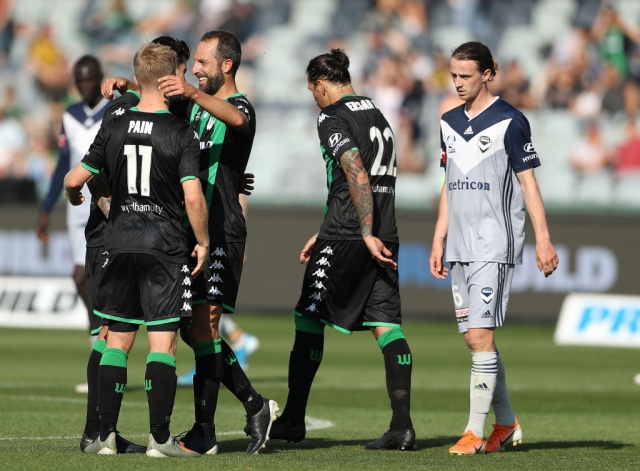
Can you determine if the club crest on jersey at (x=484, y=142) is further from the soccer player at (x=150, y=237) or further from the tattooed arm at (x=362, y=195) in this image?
the soccer player at (x=150, y=237)

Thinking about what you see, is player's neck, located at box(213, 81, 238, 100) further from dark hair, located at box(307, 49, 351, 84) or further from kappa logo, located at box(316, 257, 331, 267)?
kappa logo, located at box(316, 257, 331, 267)

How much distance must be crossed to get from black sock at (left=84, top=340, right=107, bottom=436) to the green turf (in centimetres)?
17

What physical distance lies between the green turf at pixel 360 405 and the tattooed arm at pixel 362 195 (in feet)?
4.01

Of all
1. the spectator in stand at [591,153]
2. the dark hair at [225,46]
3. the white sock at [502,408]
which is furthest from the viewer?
the spectator in stand at [591,153]

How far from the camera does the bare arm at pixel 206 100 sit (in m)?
6.61

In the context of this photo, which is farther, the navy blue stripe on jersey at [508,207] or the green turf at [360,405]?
the navy blue stripe on jersey at [508,207]

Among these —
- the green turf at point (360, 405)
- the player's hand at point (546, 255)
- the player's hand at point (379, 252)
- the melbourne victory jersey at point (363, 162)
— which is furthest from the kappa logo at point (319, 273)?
the player's hand at point (546, 255)

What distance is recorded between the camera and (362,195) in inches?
299

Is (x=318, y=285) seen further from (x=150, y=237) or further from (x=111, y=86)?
(x=111, y=86)

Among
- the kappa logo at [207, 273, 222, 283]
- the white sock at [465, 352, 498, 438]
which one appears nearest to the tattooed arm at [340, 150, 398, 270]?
the white sock at [465, 352, 498, 438]

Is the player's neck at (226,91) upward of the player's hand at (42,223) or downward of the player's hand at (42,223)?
upward

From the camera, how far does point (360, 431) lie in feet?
28.5

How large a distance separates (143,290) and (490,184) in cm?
219

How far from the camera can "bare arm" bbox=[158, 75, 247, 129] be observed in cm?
661
